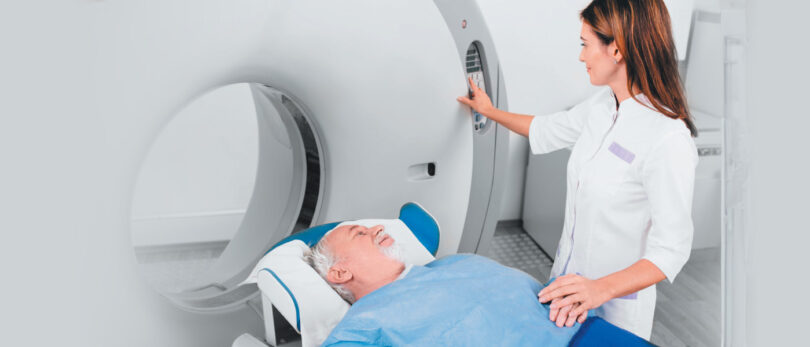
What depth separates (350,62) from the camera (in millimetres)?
1411

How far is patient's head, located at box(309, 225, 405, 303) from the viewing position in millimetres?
1364

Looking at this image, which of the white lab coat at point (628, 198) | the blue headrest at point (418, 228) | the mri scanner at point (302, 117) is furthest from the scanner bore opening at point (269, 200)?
the white lab coat at point (628, 198)

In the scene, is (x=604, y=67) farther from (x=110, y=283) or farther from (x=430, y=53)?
(x=110, y=283)

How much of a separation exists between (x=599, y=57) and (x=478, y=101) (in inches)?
17.2

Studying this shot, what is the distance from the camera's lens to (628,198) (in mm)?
1312

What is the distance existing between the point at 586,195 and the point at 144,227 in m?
1.88

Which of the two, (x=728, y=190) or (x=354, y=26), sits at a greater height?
(x=354, y=26)

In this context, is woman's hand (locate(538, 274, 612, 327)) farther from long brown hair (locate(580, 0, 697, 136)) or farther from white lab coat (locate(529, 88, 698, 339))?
long brown hair (locate(580, 0, 697, 136))

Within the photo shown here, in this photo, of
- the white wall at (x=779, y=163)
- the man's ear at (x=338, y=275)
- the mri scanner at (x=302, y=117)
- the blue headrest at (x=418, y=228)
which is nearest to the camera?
the white wall at (x=779, y=163)

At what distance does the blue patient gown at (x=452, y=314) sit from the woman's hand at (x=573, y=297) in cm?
2

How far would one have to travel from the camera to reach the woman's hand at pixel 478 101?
1.68 metres

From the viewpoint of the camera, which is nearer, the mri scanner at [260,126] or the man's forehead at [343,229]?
the mri scanner at [260,126]

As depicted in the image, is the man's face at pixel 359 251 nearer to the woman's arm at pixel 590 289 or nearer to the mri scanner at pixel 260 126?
the mri scanner at pixel 260 126

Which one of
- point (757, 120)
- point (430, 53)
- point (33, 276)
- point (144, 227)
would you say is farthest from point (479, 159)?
point (144, 227)
